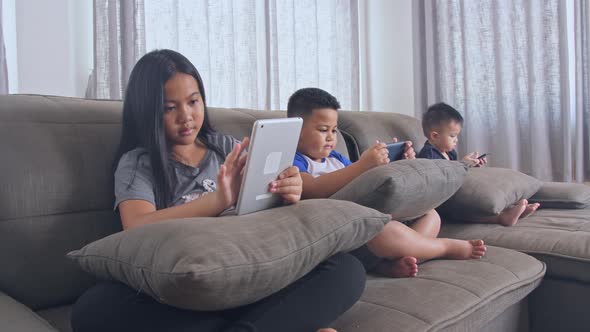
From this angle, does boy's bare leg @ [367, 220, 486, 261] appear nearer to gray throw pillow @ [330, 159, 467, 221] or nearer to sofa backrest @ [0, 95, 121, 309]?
gray throw pillow @ [330, 159, 467, 221]

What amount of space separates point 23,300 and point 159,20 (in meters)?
1.86

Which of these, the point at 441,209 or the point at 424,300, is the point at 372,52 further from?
the point at 424,300

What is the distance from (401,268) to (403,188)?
0.62ft

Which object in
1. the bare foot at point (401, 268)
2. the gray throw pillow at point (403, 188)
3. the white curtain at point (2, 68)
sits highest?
the white curtain at point (2, 68)

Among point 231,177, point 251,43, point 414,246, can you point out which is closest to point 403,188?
point 414,246

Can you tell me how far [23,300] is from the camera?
1.09 meters

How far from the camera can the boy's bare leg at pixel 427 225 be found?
1531mm

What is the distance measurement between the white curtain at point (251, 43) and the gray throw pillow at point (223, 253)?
1698 millimetres

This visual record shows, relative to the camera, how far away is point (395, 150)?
5.40 ft

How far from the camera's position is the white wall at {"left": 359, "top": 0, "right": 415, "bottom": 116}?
3746 mm

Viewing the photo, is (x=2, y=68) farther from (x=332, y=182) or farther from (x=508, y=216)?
(x=508, y=216)

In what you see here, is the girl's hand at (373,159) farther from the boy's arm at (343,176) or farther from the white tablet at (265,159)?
the white tablet at (265,159)

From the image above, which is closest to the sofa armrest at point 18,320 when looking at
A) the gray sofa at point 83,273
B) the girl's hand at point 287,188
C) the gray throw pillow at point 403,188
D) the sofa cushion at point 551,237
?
the gray sofa at point 83,273

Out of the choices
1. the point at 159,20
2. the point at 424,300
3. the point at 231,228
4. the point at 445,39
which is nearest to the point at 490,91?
the point at 445,39
